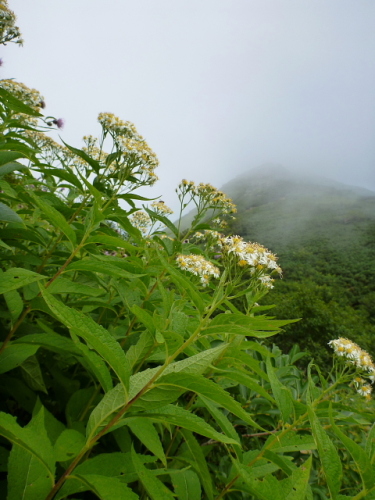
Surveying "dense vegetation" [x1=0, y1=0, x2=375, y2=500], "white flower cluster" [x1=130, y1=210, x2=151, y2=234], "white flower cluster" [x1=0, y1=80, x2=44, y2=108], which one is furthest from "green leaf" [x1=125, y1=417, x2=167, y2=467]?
"white flower cluster" [x1=130, y1=210, x2=151, y2=234]

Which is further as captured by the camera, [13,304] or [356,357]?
[356,357]

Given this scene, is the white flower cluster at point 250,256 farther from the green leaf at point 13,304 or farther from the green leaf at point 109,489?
the green leaf at point 109,489

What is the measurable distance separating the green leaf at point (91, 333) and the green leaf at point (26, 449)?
246 millimetres

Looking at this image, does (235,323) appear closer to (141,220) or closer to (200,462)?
(200,462)

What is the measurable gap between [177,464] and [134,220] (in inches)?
194

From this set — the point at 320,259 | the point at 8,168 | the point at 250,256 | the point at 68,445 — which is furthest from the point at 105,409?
the point at 320,259

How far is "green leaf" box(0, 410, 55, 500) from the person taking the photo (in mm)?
722

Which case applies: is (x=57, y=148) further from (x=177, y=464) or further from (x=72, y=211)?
(x=177, y=464)

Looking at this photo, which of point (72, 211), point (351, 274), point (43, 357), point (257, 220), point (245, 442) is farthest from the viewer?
point (257, 220)

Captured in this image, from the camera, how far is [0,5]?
311 centimetres

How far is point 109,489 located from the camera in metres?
0.80

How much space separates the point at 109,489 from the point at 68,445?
0.26m

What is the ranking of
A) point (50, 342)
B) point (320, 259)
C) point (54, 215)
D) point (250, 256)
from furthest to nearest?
point (320, 259) → point (250, 256) → point (54, 215) → point (50, 342)

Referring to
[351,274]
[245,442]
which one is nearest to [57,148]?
[245,442]
